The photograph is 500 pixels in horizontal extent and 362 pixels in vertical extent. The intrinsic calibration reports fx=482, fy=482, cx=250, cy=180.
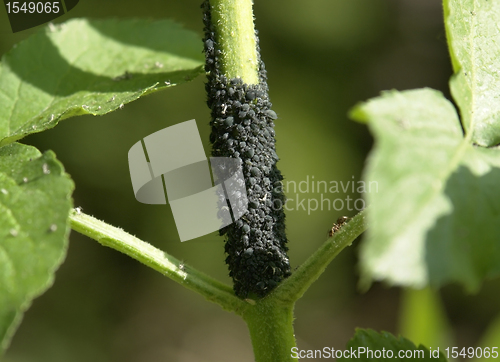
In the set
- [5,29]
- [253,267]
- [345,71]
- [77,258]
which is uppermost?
[5,29]

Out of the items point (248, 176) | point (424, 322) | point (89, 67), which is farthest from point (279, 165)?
point (248, 176)

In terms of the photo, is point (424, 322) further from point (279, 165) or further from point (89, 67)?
point (89, 67)

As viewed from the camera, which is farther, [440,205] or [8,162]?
[8,162]

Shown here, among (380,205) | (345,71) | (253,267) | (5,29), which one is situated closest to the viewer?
(380,205)

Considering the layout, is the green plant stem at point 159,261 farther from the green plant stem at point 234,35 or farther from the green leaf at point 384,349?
the green plant stem at point 234,35

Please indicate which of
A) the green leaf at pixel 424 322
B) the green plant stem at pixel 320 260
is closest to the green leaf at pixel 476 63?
the green plant stem at pixel 320 260

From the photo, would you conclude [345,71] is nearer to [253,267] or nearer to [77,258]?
[77,258]

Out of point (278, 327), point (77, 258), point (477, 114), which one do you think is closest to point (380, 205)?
point (477, 114)

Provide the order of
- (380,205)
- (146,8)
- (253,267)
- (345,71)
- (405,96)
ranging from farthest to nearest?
1. (345,71)
2. (146,8)
3. (253,267)
4. (405,96)
5. (380,205)
